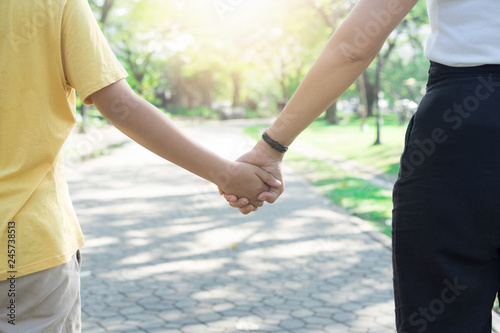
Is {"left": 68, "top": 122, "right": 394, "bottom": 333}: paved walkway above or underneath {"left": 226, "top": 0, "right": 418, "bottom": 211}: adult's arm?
underneath

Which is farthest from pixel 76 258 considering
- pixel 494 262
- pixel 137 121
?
pixel 494 262

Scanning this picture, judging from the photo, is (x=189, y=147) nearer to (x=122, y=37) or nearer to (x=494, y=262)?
(x=494, y=262)

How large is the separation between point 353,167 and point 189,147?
1223 centimetres

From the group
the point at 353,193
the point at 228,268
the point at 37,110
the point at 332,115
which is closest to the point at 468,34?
the point at 37,110

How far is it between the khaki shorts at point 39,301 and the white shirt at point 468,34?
1110 millimetres

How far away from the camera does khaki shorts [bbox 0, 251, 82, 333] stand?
5.39 feet

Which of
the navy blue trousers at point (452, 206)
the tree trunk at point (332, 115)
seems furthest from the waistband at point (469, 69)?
the tree trunk at point (332, 115)

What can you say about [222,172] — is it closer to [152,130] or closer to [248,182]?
[248,182]

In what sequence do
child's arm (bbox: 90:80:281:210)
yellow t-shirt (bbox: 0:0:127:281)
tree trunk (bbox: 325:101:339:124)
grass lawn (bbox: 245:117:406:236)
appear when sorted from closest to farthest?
yellow t-shirt (bbox: 0:0:127:281), child's arm (bbox: 90:80:281:210), grass lawn (bbox: 245:117:406:236), tree trunk (bbox: 325:101:339:124)

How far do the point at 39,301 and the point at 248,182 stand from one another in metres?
1.16

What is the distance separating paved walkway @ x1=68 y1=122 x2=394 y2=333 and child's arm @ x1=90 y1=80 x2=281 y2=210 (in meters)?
2.06

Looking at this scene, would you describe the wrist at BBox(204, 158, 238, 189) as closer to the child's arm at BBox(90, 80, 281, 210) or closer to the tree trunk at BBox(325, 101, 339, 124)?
the child's arm at BBox(90, 80, 281, 210)

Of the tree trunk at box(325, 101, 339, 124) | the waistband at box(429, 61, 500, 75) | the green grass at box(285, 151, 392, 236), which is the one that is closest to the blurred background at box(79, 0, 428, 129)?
the tree trunk at box(325, 101, 339, 124)

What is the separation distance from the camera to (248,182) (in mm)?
2662
